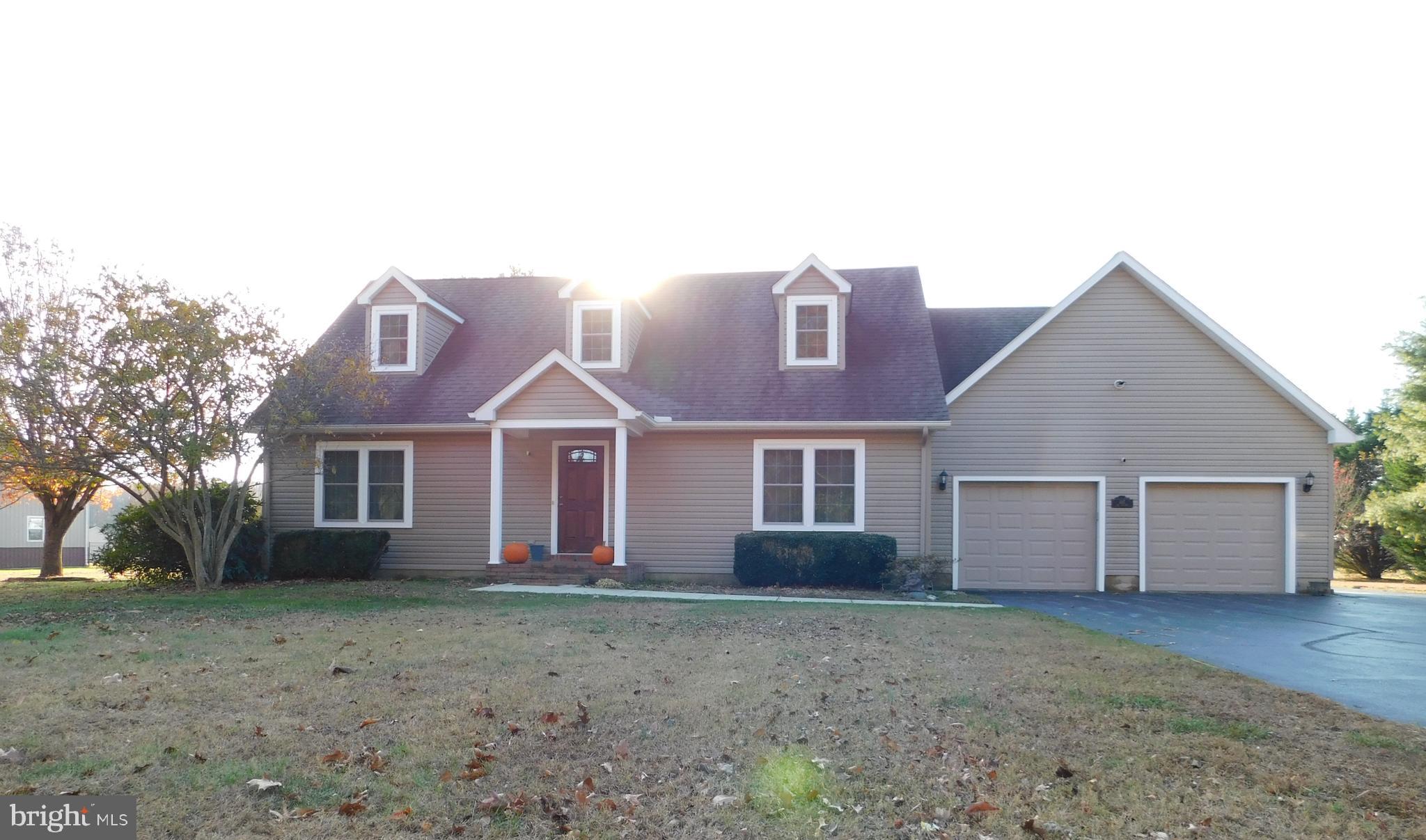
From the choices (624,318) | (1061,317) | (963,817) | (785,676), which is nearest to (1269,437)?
(1061,317)

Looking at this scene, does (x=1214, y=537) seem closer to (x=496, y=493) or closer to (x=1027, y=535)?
(x=1027, y=535)

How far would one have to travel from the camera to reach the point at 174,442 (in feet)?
48.7

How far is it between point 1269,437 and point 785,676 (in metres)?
13.7

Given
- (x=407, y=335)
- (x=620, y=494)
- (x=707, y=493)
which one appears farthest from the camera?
(x=407, y=335)

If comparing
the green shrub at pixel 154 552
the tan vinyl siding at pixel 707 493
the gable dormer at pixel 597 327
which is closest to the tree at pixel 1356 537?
the tan vinyl siding at pixel 707 493

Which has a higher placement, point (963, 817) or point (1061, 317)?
point (1061, 317)

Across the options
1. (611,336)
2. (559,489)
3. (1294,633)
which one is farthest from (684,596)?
(1294,633)

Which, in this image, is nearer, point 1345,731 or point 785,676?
point 1345,731

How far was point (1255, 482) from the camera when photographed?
17.3 meters

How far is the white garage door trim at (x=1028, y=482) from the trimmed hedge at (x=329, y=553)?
34.8 ft

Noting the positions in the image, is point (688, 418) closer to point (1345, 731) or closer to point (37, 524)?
point (1345, 731)

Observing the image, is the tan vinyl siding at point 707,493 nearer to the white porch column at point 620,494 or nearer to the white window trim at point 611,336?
the white porch column at point 620,494

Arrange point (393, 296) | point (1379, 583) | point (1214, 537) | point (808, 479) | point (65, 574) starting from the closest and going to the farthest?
point (1214, 537), point (808, 479), point (393, 296), point (1379, 583), point (65, 574)

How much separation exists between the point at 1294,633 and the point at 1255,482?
22.2ft
